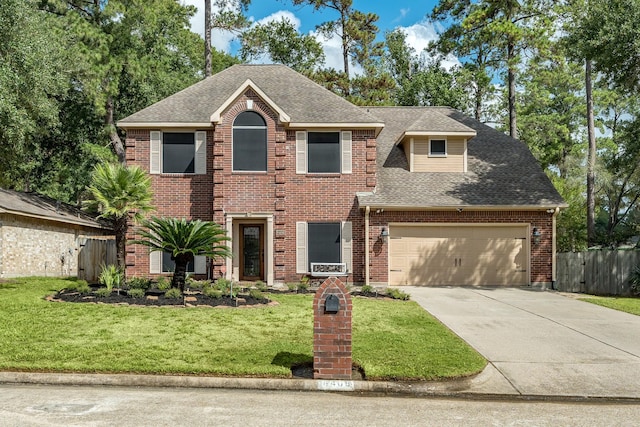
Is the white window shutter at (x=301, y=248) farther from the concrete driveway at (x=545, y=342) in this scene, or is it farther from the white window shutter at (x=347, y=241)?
the concrete driveway at (x=545, y=342)

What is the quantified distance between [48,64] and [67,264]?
30.8 ft

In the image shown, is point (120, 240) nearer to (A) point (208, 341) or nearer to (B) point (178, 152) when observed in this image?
(B) point (178, 152)

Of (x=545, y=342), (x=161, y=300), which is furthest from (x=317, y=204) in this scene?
(x=545, y=342)

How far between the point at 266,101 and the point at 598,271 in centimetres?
1310

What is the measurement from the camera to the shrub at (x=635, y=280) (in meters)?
18.4

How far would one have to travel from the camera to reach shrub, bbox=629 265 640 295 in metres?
18.4

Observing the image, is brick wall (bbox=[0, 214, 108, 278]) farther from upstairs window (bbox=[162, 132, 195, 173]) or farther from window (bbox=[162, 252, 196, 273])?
upstairs window (bbox=[162, 132, 195, 173])

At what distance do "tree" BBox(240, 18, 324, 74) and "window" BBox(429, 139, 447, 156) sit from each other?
657 inches

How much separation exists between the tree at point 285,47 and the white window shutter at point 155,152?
1791cm

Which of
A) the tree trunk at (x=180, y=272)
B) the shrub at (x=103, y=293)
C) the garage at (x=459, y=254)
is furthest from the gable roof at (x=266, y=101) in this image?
the shrub at (x=103, y=293)

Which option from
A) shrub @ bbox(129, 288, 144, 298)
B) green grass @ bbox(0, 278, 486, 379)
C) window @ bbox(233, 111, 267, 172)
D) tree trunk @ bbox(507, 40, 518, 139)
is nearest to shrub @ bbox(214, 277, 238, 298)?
green grass @ bbox(0, 278, 486, 379)

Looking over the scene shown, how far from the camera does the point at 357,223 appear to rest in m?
18.9

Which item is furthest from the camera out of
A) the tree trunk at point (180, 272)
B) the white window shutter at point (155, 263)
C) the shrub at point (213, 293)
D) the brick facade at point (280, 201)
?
the white window shutter at point (155, 263)

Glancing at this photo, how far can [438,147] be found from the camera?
818 inches
